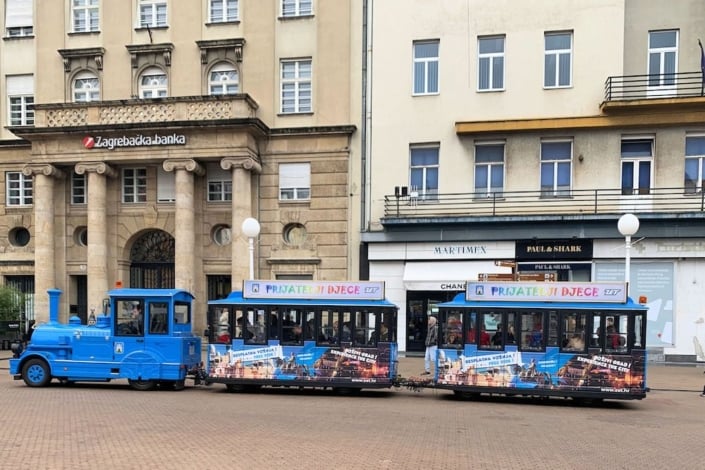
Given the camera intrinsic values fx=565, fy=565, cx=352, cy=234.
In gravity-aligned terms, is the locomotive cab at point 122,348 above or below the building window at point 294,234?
below

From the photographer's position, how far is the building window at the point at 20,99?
25.6m

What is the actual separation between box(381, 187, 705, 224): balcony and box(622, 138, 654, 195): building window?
39cm

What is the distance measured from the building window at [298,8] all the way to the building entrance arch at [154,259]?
424 inches

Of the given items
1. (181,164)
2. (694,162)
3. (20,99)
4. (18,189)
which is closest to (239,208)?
(181,164)

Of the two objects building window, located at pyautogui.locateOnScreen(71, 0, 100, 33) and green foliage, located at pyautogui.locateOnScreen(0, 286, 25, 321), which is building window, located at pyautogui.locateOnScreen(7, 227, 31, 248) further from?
building window, located at pyautogui.locateOnScreen(71, 0, 100, 33)

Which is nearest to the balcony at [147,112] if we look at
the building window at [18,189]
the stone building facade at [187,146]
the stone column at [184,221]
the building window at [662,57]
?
the stone building facade at [187,146]

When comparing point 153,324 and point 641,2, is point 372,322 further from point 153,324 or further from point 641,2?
point 641,2

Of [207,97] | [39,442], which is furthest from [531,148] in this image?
[39,442]

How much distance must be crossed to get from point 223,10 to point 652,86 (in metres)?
17.3

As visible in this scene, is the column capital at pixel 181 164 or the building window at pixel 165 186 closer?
the column capital at pixel 181 164

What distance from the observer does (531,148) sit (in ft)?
71.4

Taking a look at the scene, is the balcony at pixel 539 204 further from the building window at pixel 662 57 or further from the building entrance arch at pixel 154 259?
the building entrance arch at pixel 154 259

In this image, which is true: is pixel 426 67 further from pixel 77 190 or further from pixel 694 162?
pixel 77 190

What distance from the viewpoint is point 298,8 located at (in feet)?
76.9
